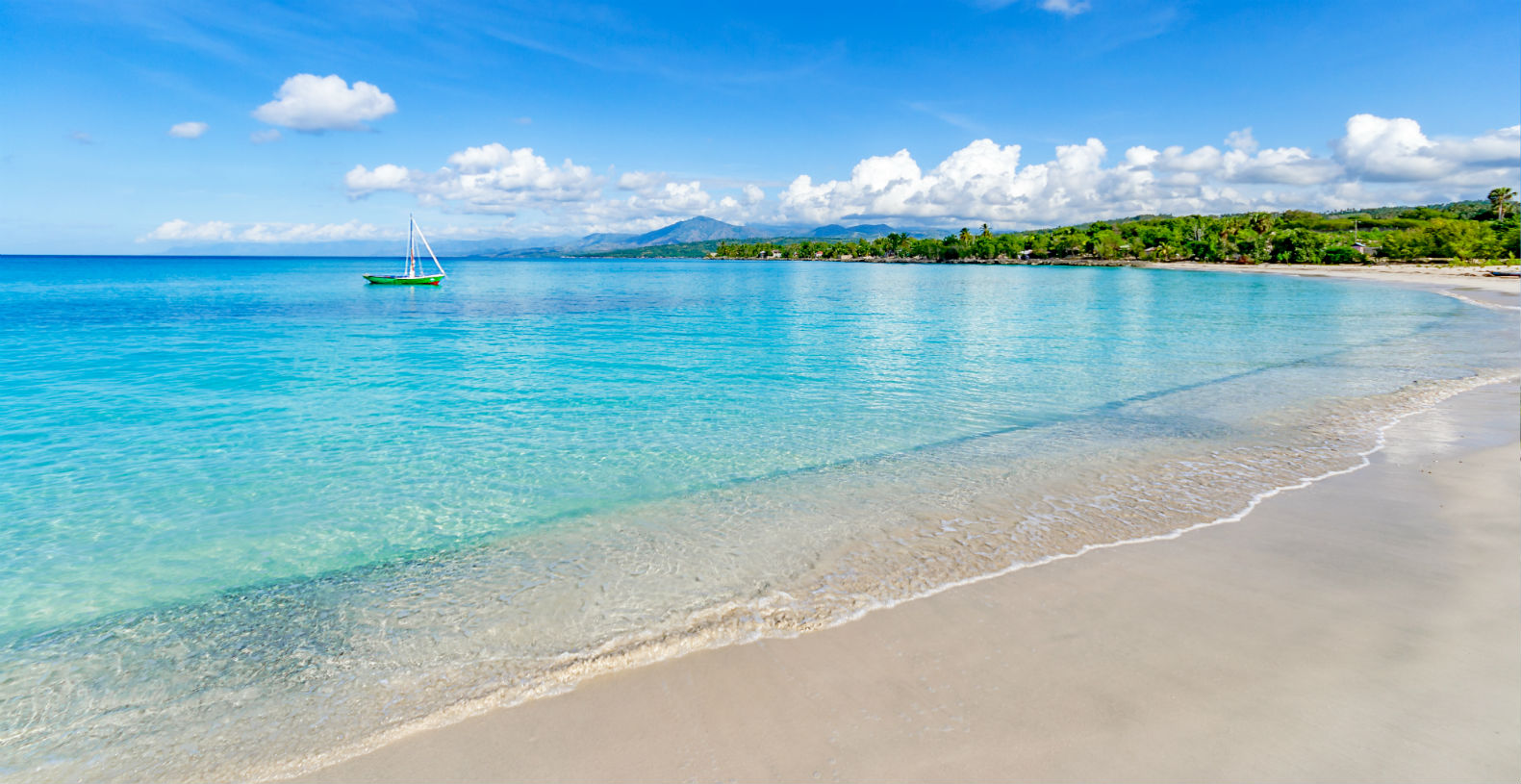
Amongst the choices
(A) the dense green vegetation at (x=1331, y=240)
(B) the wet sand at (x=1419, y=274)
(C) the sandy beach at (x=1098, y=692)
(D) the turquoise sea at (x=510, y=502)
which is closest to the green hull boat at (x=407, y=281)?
(D) the turquoise sea at (x=510, y=502)

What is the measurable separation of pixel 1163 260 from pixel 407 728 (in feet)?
659

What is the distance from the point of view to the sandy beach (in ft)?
14.6

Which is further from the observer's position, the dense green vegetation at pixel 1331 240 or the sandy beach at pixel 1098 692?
the dense green vegetation at pixel 1331 240

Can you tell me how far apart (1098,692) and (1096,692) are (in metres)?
0.01

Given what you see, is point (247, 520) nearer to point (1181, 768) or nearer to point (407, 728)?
point (407, 728)

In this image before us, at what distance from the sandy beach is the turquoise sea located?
0.49 meters

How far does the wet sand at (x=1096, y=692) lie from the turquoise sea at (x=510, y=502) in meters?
0.52

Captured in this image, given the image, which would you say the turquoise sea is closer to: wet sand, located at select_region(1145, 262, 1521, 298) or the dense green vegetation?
wet sand, located at select_region(1145, 262, 1521, 298)

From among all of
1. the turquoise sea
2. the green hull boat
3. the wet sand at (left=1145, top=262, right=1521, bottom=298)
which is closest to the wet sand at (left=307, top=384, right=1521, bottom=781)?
the turquoise sea

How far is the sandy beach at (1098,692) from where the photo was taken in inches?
176

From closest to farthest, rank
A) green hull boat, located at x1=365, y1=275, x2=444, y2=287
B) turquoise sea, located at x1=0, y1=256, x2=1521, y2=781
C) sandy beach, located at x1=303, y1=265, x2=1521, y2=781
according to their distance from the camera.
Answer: sandy beach, located at x1=303, y1=265, x2=1521, y2=781 < turquoise sea, located at x1=0, y1=256, x2=1521, y2=781 < green hull boat, located at x1=365, y1=275, x2=444, y2=287

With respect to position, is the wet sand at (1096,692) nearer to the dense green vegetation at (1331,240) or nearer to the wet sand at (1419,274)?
the wet sand at (1419,274)

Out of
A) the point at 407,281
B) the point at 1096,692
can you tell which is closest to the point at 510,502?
the point at 1096,692

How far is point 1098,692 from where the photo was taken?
5125 millimetres
